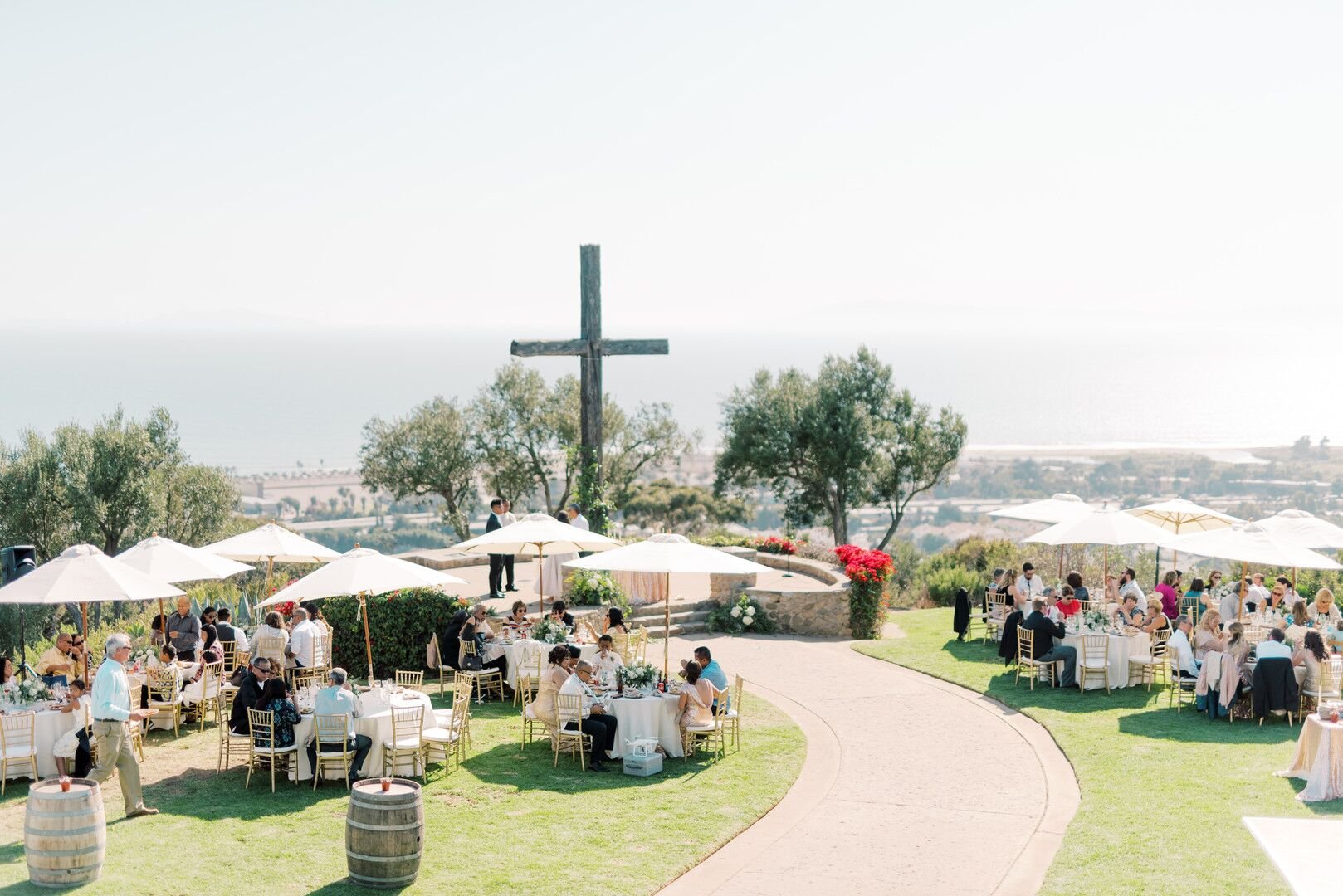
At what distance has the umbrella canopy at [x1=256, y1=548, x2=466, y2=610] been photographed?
1486 centimetres

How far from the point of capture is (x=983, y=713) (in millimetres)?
16875

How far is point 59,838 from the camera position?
9836 millimetres

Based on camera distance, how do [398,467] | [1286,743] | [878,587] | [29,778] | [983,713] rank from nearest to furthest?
[29,778] < [1286,743] < [983,713] < [878,587] < [398,467]

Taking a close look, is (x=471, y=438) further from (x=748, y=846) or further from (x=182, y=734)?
(x=748, y=846)

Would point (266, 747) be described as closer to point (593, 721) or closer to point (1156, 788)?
point (593, 721)

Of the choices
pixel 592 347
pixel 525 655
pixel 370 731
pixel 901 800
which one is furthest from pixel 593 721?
pixel 592 347

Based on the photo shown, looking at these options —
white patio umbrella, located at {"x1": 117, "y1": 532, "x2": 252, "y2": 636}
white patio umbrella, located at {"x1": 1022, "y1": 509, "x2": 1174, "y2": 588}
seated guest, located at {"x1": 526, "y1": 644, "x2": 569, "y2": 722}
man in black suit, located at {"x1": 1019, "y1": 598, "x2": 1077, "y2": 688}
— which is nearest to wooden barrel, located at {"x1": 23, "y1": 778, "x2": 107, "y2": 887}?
seated guest, located at {"x1": 526, "y1": 644, "x2": 569, "y2": 722}

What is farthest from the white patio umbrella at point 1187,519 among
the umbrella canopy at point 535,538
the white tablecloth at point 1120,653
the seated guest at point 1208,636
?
the umbrella canopy at point 535,538

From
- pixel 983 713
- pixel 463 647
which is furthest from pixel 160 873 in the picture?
pixel 983 713

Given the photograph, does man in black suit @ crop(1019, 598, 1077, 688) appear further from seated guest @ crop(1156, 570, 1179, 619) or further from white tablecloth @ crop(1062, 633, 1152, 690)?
seated guest @ crop(1156, 570, 1179, 619)

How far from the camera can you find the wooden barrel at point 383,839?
33.1ft

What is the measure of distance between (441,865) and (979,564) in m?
22.6

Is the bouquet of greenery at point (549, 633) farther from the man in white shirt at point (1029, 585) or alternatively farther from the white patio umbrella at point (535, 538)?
the man in white shirt at point (1029, 585)

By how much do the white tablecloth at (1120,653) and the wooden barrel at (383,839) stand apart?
11.3 metres
